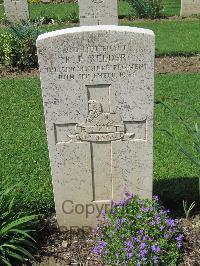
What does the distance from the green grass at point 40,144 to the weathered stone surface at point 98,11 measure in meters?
1.76

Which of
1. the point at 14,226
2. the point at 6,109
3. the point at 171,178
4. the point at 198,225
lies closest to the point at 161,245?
the point at 198,225

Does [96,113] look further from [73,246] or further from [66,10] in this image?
[66,10]

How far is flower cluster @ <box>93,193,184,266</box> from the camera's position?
3.25 m

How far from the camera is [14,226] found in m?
3.60

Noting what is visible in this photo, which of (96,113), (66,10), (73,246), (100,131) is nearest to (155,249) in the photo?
(73,246)

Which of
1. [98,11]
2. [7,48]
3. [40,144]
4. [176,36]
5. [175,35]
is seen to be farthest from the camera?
[175,35]

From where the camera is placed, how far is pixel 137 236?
337 centimetres

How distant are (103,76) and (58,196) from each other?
1.17 m

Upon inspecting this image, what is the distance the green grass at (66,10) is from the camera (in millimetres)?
13742

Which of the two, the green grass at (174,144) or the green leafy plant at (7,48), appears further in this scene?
the green leafy plant at (7,48)

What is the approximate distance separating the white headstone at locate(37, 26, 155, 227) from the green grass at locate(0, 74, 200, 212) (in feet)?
1.80

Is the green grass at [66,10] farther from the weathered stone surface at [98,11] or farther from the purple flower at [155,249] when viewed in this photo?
the purple flower at [155,249]

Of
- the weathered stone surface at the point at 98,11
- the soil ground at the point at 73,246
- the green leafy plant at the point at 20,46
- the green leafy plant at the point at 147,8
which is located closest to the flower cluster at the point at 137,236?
the soil ground at the point at 73,246

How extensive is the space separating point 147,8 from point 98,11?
15.3 feet
